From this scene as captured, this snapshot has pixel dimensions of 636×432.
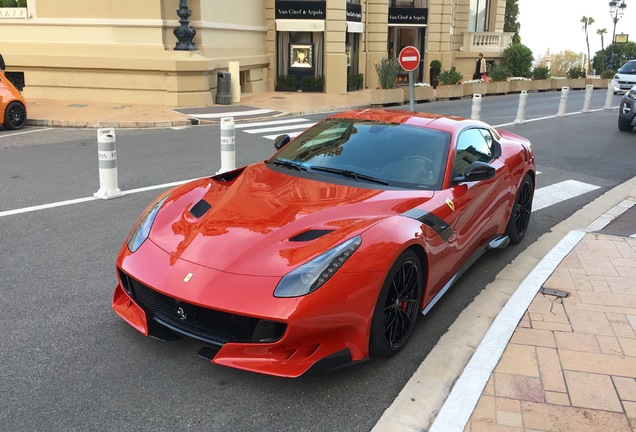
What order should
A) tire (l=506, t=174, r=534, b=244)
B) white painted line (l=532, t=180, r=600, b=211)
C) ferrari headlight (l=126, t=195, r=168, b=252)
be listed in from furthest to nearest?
white painted line (l=532, t=180, r=600, b=211), tire (l=506, t=174, r=534, b=244), ferrari headlight (l=126, t=195, r=168, b=252)

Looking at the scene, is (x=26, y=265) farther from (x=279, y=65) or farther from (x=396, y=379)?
(x=279, y=65)

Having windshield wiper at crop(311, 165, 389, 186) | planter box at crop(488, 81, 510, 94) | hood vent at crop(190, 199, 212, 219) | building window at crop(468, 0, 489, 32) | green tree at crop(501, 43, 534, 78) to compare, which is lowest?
hood vent at crop(190, 199, 212, 219)

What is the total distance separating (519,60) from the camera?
33.8 meters

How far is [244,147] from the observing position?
1195 cm

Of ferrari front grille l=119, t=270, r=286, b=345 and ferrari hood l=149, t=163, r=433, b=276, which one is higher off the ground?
ferrari hood l=149, t=163, r=433, b=276

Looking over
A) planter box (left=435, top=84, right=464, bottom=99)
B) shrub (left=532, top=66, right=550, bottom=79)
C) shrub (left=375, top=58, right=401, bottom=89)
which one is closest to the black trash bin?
shrub (left=375, top=58, right=401, bottom=89)

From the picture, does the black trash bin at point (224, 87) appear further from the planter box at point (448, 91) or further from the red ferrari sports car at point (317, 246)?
the red ferrari sports car at point (317, 246)

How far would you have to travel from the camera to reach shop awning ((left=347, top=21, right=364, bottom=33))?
2711 centimetres

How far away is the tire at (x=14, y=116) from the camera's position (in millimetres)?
13711

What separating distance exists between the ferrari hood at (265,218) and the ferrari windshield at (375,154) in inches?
8.3

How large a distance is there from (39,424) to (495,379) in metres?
2.54

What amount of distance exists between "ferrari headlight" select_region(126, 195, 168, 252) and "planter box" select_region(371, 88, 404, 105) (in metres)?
18.4

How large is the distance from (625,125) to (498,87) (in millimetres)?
14137

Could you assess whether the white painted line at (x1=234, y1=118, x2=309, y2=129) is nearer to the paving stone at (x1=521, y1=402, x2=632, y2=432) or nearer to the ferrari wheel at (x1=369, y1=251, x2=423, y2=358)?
the ferrari wheel at (x1=369, y1=251, x2=423, y2=358)
